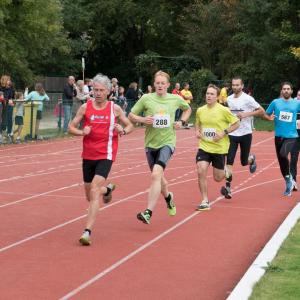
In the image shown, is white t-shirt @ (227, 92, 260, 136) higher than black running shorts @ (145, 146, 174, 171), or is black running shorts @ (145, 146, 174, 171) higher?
white t-shirt @ (227, 92, 260, 136)

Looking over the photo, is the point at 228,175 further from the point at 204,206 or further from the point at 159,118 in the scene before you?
the point at 159,118

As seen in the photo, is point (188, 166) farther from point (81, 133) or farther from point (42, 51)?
point (42, 51)

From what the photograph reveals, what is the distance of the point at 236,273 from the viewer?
7.64 meters

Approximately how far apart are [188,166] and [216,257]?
10411mm

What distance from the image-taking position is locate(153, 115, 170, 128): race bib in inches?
407

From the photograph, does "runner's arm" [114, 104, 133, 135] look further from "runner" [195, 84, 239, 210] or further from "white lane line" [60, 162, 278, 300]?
"runner" [195, 84, 239, 210]

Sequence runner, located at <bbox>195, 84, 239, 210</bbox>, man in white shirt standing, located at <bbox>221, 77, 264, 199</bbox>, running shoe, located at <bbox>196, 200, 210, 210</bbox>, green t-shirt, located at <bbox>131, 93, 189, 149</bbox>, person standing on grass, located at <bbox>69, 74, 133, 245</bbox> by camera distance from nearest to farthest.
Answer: person standing on grass, located at <bbox>69, 74, 133, 245</bbox> → green t-shirt, located at <bbox>131, 93, 189, 149</bbox> → running shoe, located at <bbox>196, 200, 210, 210</bbox> → runner, located at <bbox>195, 84, 239, 210</bbox> → man in white shirt standing, located at <bbox>221, 77, 264, 199</bbox>

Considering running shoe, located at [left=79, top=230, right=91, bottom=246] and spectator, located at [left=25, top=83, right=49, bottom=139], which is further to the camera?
spectator, located at [left=25, top=83, right=49, bottom=139]

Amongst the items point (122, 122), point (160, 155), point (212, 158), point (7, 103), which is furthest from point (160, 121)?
point (7, 103)

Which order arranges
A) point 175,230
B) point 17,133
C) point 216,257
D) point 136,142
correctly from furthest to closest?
1. point 136,142
2. point 17,133
3. point 175,230
4. point 216,257

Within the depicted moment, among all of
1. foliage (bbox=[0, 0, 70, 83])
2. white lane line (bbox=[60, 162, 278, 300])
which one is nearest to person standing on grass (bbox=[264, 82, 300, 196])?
white lane line (bbox=[60, 162, 278, 300])

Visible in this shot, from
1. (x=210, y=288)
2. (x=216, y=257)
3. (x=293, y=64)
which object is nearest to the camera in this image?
(x=210, y=288)

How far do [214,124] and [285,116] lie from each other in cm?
225

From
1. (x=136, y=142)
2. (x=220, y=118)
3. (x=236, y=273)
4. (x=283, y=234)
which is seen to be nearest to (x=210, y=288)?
(x=236, y=273)
